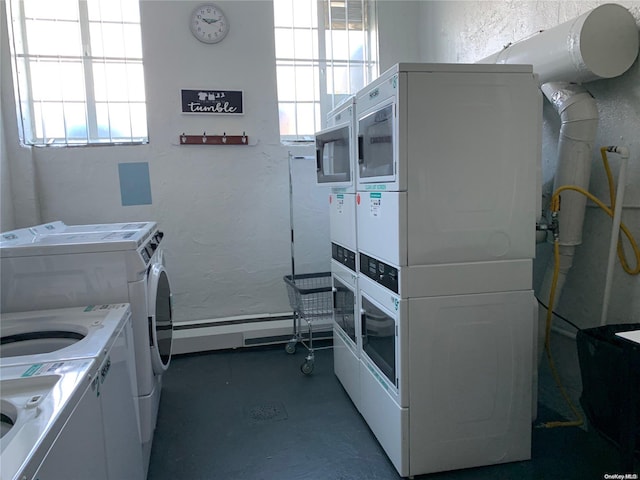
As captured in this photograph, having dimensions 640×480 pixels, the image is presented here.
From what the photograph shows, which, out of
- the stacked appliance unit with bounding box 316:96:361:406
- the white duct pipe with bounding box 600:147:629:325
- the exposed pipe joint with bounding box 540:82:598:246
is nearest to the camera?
the white duct pipe with bounding box 600:147:629:325

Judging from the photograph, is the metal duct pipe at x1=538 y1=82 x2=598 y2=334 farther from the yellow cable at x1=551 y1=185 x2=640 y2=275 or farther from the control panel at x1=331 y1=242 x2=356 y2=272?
the control panel at x1=331 y1=242 x2=356 y2=272

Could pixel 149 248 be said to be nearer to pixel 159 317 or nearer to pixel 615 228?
pixel 159 317

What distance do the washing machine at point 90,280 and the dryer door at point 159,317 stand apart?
0.01 m

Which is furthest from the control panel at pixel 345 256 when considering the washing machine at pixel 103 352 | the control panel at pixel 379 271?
the washing machine at pixel 103 352

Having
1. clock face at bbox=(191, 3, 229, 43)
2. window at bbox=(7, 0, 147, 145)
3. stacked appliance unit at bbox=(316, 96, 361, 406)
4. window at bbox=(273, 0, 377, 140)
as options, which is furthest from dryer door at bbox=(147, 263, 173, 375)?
clock face at bbox=(191, 3, 229, 43)

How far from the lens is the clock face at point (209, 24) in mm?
3482

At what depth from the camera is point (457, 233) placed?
6.34ft

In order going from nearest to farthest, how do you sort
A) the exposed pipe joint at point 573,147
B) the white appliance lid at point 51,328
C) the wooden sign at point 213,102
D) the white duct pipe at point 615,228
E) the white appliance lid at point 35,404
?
the white appliance lid at point 35,404, the white appliance lid at point 51,328, the white duct pipe at point 615,228, the exposed pipe joint at point 573,147, the wooden sign at point 213,102

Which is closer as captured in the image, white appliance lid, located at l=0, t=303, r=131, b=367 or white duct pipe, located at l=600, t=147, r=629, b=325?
white appliance lid, located at l=0, t=303, r=131, b=367

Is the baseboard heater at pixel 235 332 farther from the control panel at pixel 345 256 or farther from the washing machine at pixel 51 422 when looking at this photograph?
the washing machine at pixel 51 422

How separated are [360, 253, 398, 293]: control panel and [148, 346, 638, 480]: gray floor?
90cm

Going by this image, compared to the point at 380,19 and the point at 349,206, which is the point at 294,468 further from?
the point at 380,19

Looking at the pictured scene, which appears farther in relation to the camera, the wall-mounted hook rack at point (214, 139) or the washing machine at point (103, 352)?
the wall-mounted hook rack at point (214, 139)

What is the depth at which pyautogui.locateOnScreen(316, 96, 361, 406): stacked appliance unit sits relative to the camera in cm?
246
